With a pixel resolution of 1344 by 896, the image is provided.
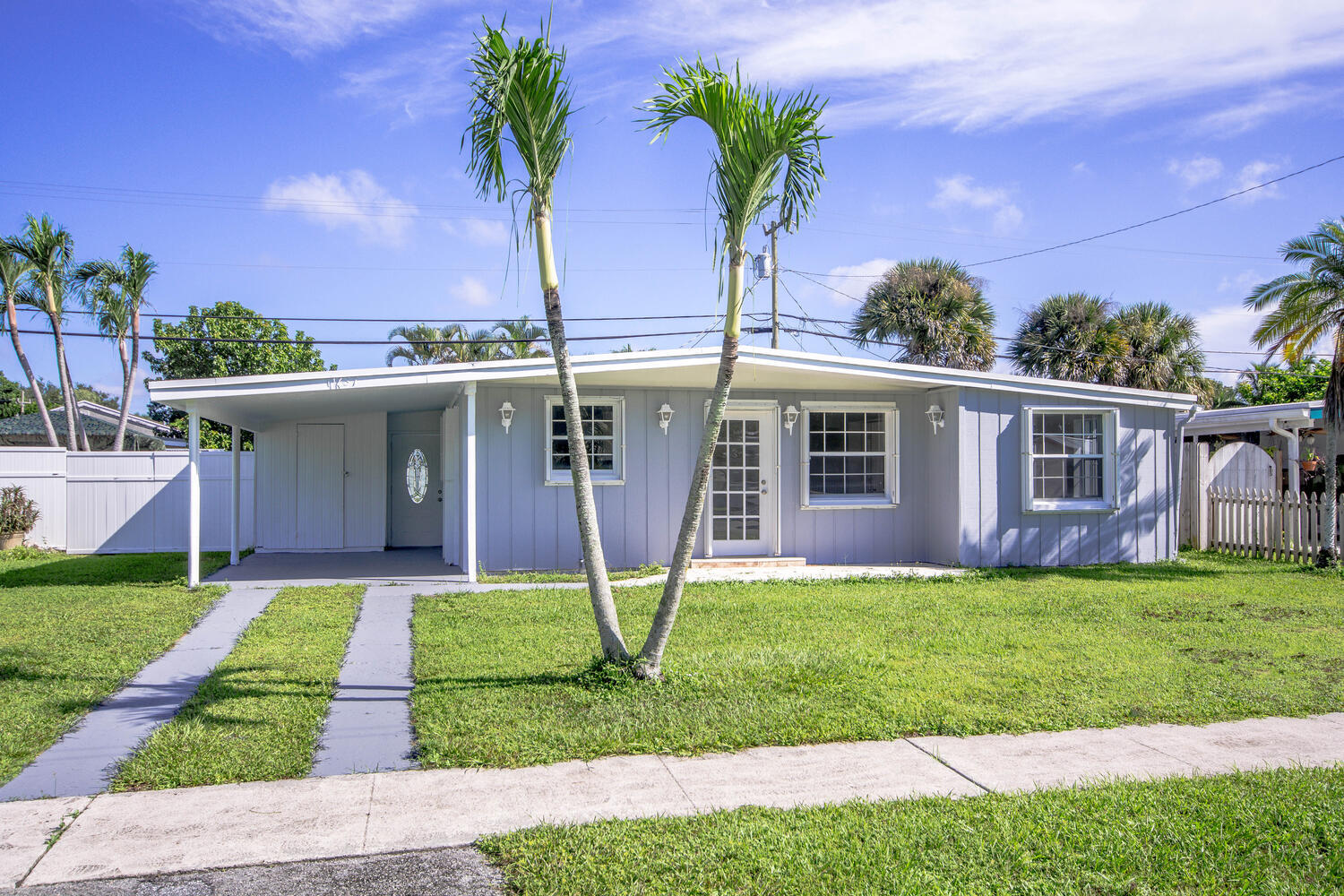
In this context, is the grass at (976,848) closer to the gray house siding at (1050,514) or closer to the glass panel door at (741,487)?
the gray house siding at (1050,514)

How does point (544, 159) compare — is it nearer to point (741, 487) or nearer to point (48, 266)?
point (741, 487)

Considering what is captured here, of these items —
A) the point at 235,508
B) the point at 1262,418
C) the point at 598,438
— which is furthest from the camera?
the point at 1262,418

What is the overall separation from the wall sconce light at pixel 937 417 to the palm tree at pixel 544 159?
24.6 feet

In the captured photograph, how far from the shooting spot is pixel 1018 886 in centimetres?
320

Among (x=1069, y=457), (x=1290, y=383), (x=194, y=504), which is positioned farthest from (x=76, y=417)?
(x=1290, y=383)

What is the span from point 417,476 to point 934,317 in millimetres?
12281

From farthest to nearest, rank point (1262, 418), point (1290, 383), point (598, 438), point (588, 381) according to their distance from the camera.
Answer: point (1290, 383), point (1262, 418), point (598, 438), point (588, 381)

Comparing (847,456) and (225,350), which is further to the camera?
(225,350)

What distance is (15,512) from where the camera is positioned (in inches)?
591

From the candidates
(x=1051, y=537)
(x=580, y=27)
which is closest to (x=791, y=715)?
(x=580, y=27)

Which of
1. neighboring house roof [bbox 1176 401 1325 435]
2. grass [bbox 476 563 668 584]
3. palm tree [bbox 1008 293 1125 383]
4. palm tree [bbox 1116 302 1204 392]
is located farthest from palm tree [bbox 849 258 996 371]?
grass [bbox 476 563 668 584]

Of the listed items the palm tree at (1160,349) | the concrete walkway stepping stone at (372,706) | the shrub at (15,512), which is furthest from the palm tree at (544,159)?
the palm tree at (1160,349)

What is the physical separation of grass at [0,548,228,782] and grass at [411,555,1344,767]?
6.45 ft

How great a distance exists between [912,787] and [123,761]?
3798 mm
